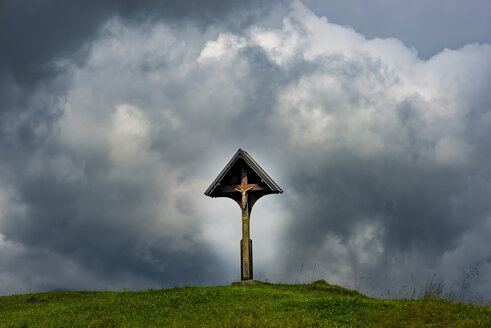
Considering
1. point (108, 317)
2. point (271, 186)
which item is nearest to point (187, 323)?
point (108, 317)

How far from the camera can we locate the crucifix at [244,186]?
20016mm

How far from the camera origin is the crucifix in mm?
20016

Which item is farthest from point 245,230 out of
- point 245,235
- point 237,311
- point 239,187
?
point 237,311

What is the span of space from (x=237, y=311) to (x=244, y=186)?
724cm

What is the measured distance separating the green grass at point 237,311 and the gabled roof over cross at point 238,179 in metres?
4.25

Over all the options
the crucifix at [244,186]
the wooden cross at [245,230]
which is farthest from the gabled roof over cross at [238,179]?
the wooden cross at [245,230]

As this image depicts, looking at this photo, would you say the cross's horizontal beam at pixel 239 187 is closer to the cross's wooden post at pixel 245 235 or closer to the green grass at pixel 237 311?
the cross's wooden post at pixel 245 235

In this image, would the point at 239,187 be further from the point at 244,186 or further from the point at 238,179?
the point at 238,179

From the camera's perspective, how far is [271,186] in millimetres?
20047

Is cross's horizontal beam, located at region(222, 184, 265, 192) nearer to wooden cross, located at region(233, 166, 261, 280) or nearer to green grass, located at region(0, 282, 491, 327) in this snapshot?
wooden cross, located at region(233, 166, 261, 280)

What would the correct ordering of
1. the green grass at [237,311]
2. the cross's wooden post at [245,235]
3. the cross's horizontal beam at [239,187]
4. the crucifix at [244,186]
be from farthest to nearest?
the cross's horizontal beam at [239,187] → the crucifix at [244,186] → the cross's wooden post at [245,235] → the green grass at [237,311]

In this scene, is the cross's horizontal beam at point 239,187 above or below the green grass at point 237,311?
above

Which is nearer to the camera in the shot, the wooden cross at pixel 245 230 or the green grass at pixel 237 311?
the green grass at pixel 237 311

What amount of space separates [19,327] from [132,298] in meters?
3.58
